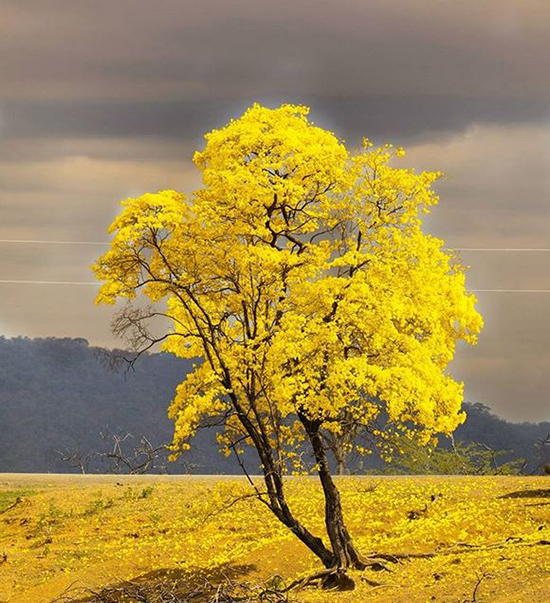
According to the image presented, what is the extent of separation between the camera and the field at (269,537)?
13.4m

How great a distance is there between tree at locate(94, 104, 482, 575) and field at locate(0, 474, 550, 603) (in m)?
1.40

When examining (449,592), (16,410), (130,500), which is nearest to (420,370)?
(449,592)

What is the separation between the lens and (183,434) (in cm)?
1380

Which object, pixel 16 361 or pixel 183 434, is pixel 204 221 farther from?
pixel 16 361

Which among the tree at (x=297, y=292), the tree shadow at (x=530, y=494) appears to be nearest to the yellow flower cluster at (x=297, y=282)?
the tree at (x=297, y=292)

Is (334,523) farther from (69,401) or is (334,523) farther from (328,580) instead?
(69,401)

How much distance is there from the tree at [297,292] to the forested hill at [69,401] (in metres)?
40.5

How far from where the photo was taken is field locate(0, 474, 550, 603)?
1341cm

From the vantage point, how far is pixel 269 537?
17.3 metres

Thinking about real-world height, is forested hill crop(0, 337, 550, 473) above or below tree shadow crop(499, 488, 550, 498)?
above

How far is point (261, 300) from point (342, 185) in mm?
1755

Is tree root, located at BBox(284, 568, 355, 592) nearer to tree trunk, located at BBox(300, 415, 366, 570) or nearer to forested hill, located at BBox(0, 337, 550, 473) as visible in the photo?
tree trunk, located at BBox(300, 415, 366, 570)

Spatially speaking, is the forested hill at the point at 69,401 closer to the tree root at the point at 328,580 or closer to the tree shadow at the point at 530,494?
the tree shadow at the point at 530,494

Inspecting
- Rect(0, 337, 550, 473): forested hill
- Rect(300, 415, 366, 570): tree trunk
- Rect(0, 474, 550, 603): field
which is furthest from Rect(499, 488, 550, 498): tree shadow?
Rect(0, 337, 550, 473): forested hill
